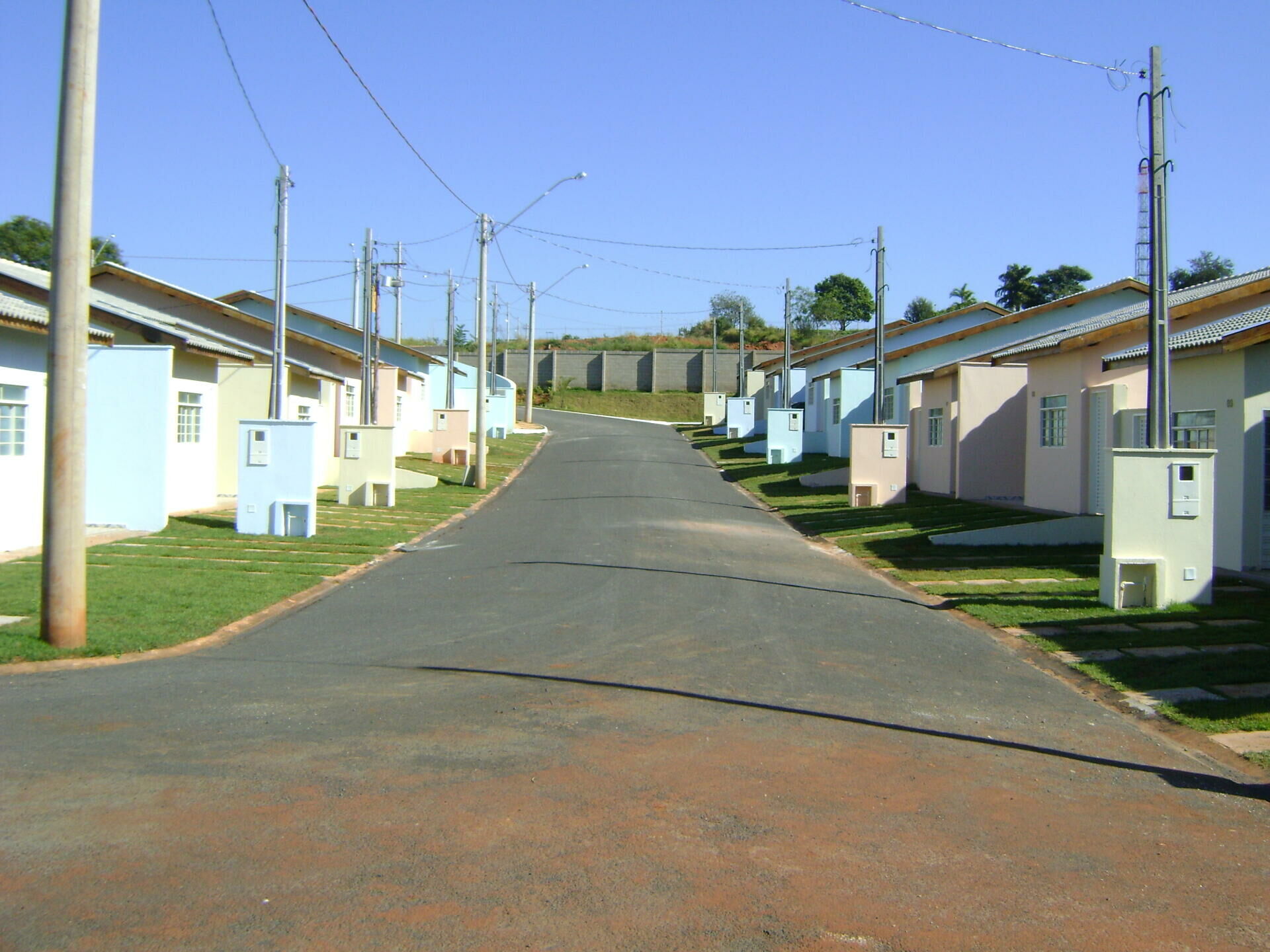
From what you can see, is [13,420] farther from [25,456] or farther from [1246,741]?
[1246,741]

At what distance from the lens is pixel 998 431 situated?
26422 mm

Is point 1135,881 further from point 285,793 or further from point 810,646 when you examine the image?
point 810,646

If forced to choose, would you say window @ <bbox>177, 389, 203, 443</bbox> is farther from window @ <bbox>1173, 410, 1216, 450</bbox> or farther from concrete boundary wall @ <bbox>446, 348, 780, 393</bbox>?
concrete boundary wall @ <bbox>446, 348, 780, 393</bbox>

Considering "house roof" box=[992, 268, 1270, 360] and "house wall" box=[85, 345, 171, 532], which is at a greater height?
"house roof" box=[992, 268, 1270, 360]

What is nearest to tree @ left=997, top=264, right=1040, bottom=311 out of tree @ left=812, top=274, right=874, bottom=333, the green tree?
the green tree

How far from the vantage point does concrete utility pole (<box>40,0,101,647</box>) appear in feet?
31.2

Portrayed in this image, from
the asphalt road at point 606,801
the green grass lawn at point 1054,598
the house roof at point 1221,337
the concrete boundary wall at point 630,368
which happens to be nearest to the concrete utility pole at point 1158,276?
the house roof at point 1221,337

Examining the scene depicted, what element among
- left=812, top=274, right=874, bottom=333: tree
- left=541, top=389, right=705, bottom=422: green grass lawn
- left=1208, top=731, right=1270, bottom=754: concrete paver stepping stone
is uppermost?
left=812, top=274, right=874, bottom=333: tree

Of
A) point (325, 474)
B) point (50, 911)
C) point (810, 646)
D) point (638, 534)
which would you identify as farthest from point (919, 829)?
point (325, 474)

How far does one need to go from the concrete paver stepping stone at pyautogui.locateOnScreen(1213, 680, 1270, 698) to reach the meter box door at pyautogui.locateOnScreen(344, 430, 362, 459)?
20.1 metres

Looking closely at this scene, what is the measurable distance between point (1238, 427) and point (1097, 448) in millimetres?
5481

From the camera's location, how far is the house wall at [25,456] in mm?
16203

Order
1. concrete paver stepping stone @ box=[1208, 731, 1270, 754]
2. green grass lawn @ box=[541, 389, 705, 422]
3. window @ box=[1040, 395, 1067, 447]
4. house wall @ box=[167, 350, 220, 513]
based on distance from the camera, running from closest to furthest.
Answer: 1. concrete paver stepping stone @ box=[1208, 731, 1270, 754]
2. house wall @ box=[167, 350, 220, 513]
3. window @ box=[1040, 395, 1067, 447]
4. green grass lawn @ box=[541, 389, 705, 422]

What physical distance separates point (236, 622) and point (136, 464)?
341 inches
